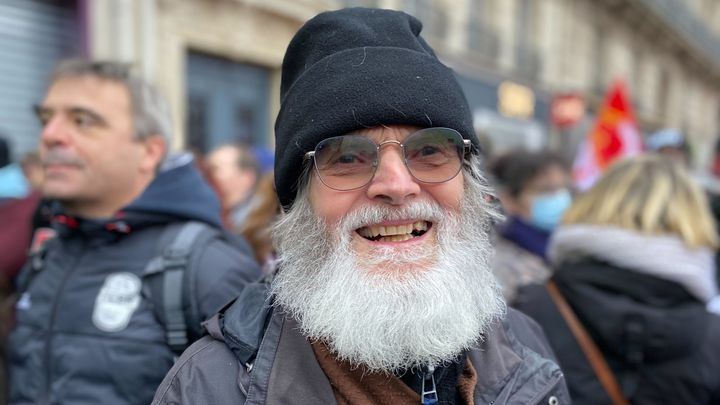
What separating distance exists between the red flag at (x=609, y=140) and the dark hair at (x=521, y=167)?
253cm

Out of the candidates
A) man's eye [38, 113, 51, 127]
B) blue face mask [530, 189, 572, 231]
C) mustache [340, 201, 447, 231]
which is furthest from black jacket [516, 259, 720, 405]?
man's eye [38, 113, 51, 127]

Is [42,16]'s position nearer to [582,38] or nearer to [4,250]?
[4,250]

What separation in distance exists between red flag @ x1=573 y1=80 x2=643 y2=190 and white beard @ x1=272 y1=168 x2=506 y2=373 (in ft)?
15.7

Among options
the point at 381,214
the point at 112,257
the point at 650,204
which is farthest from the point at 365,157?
the point at 650,204

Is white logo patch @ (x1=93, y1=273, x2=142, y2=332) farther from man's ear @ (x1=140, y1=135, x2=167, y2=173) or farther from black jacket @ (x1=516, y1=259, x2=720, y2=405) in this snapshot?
black jacket @ (x1=516, y1=259, x2=720, y2=405)

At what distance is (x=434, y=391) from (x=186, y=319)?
0.81m

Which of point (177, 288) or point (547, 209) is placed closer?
point (177, 288)

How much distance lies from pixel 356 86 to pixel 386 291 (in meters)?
0.47

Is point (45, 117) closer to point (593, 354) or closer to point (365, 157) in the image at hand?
point (365, 157)

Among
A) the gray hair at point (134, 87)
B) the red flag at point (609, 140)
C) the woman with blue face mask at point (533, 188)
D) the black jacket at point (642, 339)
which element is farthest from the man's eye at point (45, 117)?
the red flag at point (609, 140)

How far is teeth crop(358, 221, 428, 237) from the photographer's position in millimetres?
1494

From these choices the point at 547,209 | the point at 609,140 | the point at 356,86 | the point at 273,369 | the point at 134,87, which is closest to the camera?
the point at 273,369

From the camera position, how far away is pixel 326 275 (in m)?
1.51

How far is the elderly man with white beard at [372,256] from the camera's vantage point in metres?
1.40
